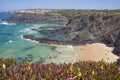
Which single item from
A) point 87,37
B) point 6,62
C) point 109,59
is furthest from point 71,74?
point 87,37

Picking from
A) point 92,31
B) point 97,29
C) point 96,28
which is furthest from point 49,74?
point 96,28

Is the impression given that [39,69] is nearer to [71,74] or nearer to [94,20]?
[71,74]

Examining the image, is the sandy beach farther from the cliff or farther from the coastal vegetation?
the coastal vegetation

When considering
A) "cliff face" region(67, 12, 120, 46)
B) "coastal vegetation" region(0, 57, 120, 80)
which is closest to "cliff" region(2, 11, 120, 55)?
"cliff face" region(67, 12, 120, 46)

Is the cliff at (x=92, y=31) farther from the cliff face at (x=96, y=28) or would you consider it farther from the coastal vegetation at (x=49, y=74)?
the coastal vegetation at (x=49, y=74)

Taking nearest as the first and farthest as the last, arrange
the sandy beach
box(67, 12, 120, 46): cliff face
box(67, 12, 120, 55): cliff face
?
the sandy beach < box(67, 12, 120, 55): cliff face < box(67, 12, 120, 46): cliff face
